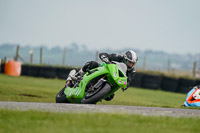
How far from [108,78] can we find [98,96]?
514 millimetres

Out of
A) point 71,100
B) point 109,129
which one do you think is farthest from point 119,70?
point 109,129

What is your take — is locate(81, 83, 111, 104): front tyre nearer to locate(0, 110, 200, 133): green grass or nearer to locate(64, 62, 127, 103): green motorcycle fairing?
locate(64, 62, 127, 103): green motorcycle fairing

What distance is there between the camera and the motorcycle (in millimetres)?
8469

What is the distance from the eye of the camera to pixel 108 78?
343 inches

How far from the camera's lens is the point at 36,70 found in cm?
2922

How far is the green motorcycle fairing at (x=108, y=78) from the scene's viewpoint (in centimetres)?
857

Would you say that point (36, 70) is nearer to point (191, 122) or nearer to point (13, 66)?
point (13, 66)

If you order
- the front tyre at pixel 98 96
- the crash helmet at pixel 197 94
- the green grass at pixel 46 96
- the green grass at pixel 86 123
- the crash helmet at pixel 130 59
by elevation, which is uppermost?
the crash helmet at pixel 130 59

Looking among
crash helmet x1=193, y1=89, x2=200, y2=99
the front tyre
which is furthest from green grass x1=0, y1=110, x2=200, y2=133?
crash helmet x1=193, y1=89, x2=200, y2=99

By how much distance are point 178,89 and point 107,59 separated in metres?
16.3

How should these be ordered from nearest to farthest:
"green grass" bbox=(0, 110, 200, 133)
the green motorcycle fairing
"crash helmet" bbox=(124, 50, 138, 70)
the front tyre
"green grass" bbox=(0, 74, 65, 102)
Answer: "green grass" bbox=(0, 110, 200, 133) < the front tyre < the green motorcycle fairing < "crash helmet" bbox=(124, 50, 138, 70) < "green grass" bbox=(0, 74, 65, 102)

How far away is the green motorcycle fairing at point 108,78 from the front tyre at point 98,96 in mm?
206

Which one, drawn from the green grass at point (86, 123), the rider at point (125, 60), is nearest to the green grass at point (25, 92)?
the rider at point (125, 60)

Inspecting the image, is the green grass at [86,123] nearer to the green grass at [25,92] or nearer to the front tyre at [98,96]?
the front tyre at [98,96]
